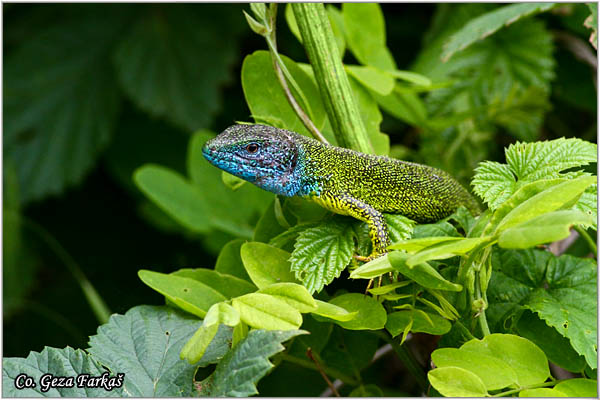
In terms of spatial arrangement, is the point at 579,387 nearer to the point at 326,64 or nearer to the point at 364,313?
the point at 364,313

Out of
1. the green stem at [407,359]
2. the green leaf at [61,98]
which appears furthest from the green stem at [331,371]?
the green leaf at [61,98]

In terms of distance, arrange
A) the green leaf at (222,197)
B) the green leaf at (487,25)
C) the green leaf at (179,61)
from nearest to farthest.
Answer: the green leaf at (487,25) < the green leaf at (222,197) < the green leaf at (179,61)

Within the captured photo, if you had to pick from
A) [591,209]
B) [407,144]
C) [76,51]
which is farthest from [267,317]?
[76,51]

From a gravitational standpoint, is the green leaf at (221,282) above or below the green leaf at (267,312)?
below

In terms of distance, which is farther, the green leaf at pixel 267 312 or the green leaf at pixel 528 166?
the green leaf at pixel 528 166

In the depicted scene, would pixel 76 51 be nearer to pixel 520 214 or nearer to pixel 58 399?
pixel 58 399

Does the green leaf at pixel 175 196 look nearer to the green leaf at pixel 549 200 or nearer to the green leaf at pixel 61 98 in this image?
the green leaf at pixel 549 200

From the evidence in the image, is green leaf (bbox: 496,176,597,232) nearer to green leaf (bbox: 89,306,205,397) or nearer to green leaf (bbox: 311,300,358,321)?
green leaf (bbox: 311,300,358,321)
